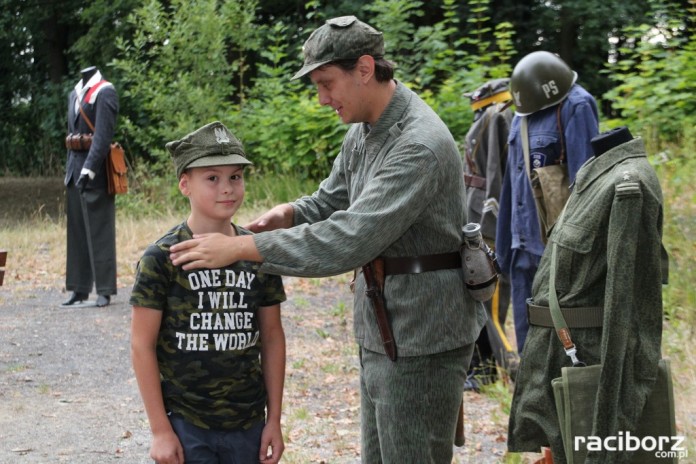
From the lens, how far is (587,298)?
128 inches

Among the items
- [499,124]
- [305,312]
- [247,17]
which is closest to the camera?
[499,124]

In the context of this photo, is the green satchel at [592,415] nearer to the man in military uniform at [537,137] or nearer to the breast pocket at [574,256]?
the breast pocket at [574,256]

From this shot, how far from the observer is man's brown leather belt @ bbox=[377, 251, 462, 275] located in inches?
127

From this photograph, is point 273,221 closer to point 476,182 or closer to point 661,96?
point 476,182

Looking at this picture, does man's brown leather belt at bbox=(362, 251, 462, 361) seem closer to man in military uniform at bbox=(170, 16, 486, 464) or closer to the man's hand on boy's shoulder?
man in military uniform at bbox=(170, 16, 486, 464)

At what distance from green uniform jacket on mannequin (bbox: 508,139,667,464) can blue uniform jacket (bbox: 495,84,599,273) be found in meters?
1.78

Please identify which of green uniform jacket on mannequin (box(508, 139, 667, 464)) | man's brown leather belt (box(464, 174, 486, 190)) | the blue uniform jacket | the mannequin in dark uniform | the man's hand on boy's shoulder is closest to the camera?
green uniform jacket on mannequin (box(508, 139, 667, 464))

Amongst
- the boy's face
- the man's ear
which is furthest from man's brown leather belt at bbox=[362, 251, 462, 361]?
the man's ear

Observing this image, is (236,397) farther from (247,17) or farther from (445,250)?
(247,17)

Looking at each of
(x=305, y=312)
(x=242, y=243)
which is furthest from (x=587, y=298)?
(x=305, y=312)

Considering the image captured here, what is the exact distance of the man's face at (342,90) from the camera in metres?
3.22

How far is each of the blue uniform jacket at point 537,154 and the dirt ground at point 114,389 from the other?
1069 mm

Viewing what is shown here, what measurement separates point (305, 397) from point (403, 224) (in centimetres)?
362

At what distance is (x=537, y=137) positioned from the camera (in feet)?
17.3
